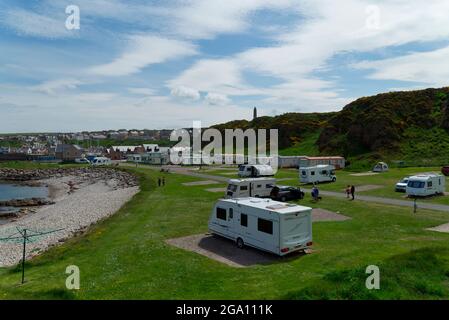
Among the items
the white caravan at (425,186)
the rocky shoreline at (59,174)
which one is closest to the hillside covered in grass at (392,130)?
the white caravan at (425,186)

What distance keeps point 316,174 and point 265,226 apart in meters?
30.6

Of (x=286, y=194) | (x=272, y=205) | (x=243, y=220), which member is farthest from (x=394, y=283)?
(x=286, y=194)

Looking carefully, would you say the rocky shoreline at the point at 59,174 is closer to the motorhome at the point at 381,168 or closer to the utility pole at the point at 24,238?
the utility pole at the point at 24,238

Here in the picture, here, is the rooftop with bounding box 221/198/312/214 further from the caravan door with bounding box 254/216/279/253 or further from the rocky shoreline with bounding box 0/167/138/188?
the rocky shoreline with bounding box 0/167/138/188

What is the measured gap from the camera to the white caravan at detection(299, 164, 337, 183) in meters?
47.9

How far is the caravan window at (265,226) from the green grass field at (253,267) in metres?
1.60

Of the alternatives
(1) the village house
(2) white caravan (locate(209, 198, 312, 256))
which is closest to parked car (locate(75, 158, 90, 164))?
(1) the village house

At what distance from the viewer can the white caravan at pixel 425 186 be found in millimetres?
35472

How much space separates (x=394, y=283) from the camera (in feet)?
42.2

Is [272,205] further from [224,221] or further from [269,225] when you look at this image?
[224,221]

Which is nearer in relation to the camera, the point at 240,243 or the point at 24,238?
the point at 24,238

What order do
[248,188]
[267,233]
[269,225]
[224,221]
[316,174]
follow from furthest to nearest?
[316,174]
[248,188]
[224,221]
[267,233]
[269,225]

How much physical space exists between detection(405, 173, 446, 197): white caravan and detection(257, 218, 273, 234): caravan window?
22.9 metres
